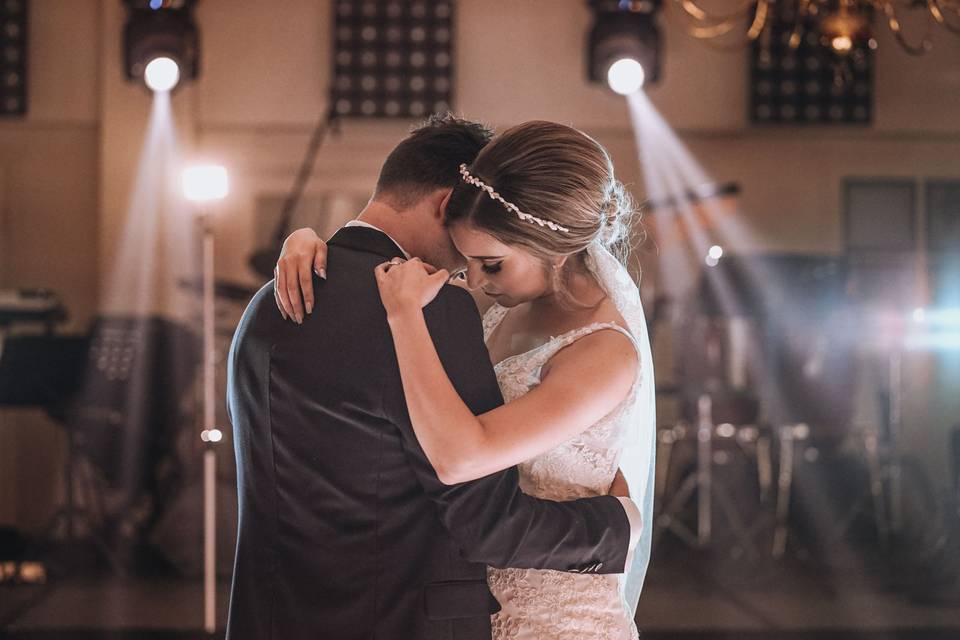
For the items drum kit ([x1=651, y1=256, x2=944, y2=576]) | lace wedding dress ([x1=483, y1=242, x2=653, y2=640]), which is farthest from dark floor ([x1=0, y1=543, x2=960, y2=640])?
lace wedding dress ([x1=483, y1=242, x2=653, y2=640])

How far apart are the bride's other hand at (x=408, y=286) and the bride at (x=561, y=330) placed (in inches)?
0.9

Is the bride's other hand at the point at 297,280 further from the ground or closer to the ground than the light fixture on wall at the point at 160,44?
closer to the ground

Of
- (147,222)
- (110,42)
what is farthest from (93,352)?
(110,42)

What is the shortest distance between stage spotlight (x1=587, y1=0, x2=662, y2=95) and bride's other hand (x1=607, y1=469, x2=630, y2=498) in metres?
4.41

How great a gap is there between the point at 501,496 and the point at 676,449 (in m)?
5.78

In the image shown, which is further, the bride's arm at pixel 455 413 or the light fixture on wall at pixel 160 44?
the light fixture on wall at pixel 160 44

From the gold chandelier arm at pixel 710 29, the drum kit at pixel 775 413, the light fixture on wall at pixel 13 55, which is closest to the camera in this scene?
the gold chandelier arm at pixel 710 29

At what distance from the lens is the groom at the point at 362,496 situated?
173 cm

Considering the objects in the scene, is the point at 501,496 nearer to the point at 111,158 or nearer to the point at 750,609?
→ the point at 750,609

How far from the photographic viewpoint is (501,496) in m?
1.77

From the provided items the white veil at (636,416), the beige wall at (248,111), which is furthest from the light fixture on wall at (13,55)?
the white veil at (636,416)

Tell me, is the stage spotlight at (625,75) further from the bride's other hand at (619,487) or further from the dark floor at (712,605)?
the bride's other hand at (619,487)

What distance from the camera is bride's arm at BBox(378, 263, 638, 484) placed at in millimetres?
1670

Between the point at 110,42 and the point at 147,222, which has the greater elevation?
the point at 110,42
